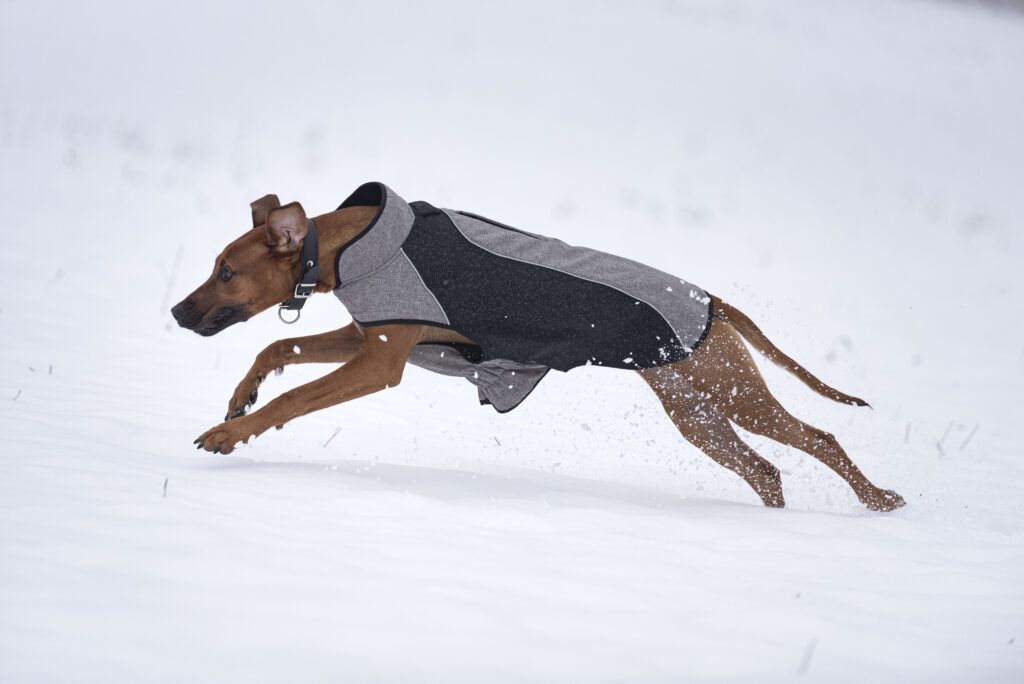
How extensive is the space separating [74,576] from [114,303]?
502 cm

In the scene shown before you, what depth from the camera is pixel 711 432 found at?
4926mm

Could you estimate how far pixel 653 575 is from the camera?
3.43 meters

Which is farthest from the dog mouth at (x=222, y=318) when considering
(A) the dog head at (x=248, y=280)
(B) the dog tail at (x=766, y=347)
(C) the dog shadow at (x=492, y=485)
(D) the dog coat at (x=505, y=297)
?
(B) the dog tail at (x=766, y=347)

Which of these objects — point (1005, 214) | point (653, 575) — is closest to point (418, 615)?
point (653, 575)

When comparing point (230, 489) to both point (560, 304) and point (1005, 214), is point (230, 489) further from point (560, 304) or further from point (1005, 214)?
point (1005, 214)

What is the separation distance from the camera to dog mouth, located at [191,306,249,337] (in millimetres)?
4410

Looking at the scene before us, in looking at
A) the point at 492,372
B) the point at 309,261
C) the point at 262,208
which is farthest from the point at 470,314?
the point at 262,208

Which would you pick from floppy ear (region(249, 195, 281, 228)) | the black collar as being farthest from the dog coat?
floppy ear (region(249, 195, 281, 228))

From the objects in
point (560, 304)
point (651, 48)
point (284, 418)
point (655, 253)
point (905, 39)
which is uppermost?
point (905, 39)

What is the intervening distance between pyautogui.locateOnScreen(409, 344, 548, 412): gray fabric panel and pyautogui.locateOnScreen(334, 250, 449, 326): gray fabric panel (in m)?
0.41

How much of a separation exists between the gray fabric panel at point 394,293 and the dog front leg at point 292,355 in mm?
513

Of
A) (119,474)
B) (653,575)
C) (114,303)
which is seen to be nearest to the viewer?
(653,575)

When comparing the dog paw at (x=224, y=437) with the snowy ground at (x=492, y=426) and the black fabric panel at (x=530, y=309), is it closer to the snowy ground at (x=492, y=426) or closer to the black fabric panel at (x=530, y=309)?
the snowy ground at (x=492, y=426)

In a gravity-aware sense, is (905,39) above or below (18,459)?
above
